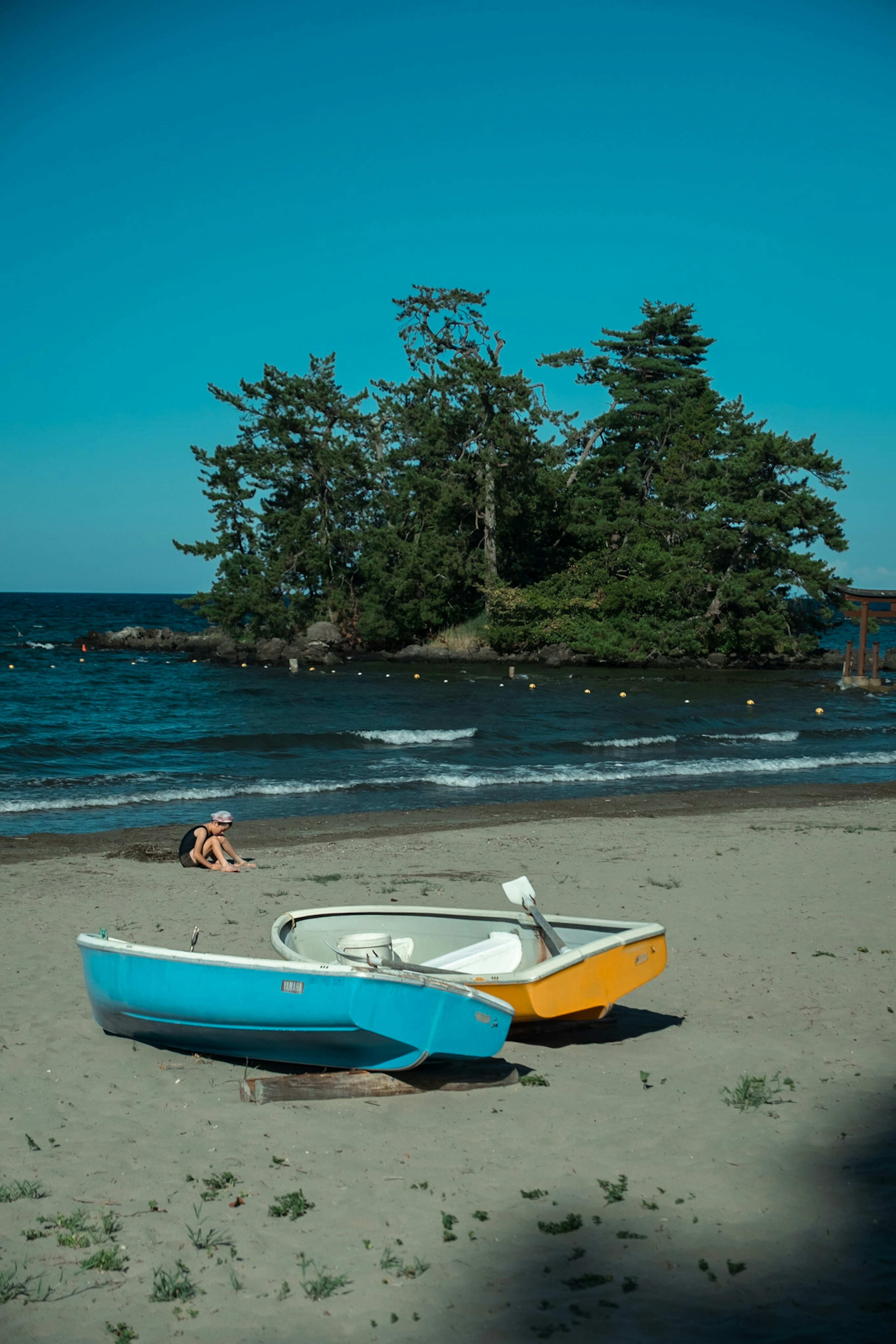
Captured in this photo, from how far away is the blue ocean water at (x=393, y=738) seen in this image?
19.2 m

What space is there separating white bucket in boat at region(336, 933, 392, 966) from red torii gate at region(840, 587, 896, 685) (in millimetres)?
35451

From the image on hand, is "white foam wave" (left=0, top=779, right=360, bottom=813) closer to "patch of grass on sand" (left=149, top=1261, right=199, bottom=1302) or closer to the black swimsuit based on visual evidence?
the black swimsuit

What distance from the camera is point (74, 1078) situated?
6.52m

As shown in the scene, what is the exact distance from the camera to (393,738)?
2577 centimetres

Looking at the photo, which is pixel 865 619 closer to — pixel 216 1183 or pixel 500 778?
pixel 500 778

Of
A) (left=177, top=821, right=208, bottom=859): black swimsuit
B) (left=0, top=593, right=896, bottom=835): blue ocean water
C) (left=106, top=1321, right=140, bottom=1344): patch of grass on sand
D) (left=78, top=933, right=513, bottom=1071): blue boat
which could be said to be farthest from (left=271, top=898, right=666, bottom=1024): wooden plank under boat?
(left=0, top=593, right=896, bottom=835): blue ocean water

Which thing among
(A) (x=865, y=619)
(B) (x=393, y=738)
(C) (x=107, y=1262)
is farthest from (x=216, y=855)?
(A) (x=865, y=619)

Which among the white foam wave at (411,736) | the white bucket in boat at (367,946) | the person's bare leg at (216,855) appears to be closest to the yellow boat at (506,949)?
the white bucket in boat at (367,946)

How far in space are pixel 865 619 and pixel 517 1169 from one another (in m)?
38.7

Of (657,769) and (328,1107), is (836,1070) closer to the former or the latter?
(328,1107)

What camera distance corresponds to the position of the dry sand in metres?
4.21

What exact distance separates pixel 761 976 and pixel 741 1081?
7.39 ft

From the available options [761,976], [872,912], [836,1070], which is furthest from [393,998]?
[872,912]

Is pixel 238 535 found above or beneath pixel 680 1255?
above
